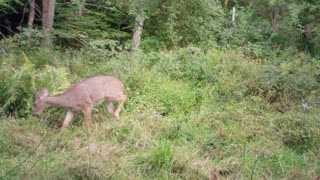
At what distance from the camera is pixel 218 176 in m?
6.83

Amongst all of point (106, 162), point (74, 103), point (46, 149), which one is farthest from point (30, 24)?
point (106, 162)

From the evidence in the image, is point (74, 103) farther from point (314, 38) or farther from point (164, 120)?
point (314, 38)

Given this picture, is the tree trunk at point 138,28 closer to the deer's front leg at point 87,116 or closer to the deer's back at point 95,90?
the deer's back at point 95,90

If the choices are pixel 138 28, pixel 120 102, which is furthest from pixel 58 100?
pixel 138 28

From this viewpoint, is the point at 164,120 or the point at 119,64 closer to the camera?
the point at 164,120

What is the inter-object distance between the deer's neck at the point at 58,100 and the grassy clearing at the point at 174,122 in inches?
13.4

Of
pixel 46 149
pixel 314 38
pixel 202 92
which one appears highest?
pixel 314 38

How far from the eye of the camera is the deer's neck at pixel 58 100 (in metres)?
8.82

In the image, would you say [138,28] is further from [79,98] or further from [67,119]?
[67,119]

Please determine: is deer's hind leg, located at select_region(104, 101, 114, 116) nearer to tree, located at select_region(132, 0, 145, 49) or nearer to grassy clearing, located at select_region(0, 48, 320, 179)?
grassy clearing, located at select_region(0, 48, 320, 179)

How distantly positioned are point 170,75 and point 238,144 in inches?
149

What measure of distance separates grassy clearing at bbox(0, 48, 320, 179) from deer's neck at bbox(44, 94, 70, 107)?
1.11 ft

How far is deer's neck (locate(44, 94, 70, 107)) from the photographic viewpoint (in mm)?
8820

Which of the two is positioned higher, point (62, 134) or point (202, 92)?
point (202, 92)
